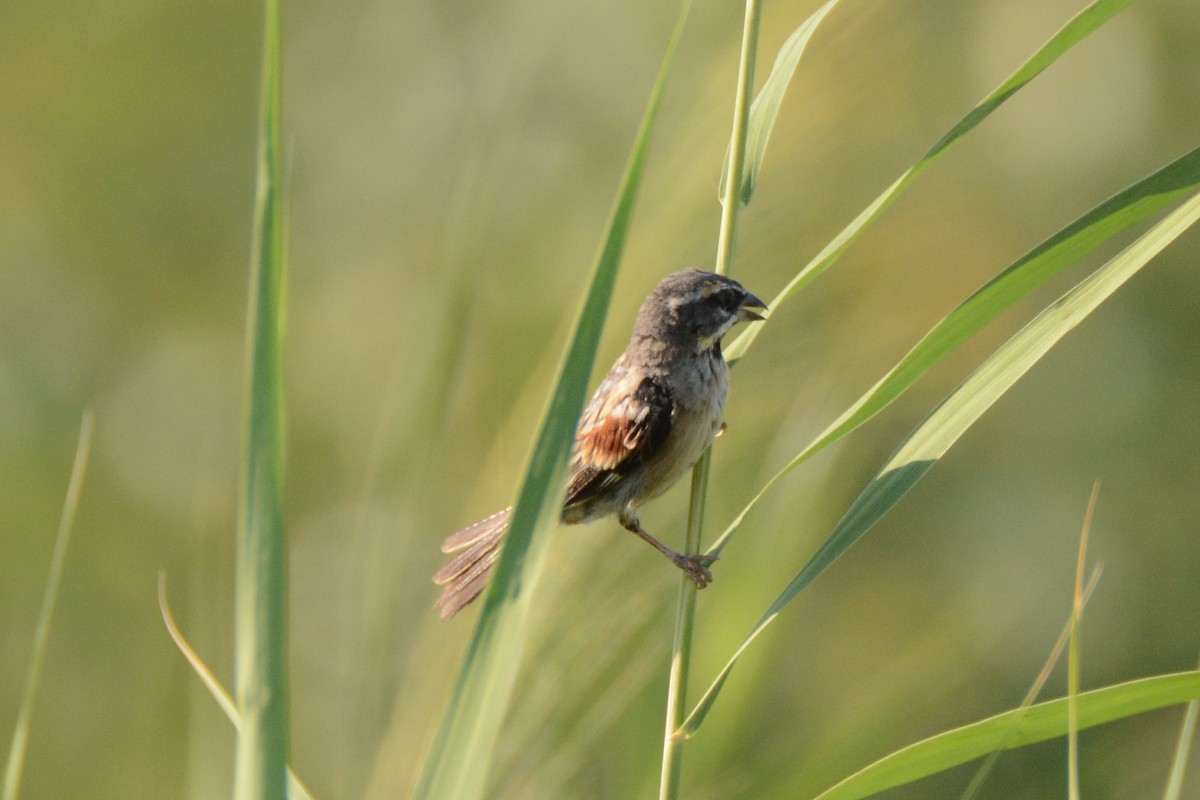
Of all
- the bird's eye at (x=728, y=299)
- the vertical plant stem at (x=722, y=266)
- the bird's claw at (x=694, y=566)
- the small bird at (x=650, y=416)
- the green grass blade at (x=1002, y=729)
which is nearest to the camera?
the green grass blade at (x=1002, y=729)

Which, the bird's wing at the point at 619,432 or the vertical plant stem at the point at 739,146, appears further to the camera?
the bird's wing at the point at 619,432

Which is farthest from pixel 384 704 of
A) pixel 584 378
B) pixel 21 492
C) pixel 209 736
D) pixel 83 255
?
pixel 83 255

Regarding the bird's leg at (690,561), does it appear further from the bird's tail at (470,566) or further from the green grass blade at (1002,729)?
the bird's tail at (470,566)

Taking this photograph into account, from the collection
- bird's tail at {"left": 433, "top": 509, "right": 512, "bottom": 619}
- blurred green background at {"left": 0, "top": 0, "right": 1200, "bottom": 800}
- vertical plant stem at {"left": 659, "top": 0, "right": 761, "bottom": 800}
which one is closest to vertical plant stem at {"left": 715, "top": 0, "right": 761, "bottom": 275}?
vertical plant stem at {"left": 659, "top": 0, "right": 761, "bottom": 800}

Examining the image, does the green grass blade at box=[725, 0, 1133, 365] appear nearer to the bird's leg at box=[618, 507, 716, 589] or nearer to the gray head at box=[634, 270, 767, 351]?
the bird's leg at box=[618, 507, 716, 589]

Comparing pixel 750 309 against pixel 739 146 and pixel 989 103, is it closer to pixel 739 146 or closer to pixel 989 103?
pixel 739 146

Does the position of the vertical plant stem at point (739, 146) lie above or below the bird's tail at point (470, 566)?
above

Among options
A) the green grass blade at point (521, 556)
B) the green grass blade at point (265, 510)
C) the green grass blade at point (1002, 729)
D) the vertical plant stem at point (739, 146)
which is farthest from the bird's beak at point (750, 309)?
the green grass blade at point (265, 510)
